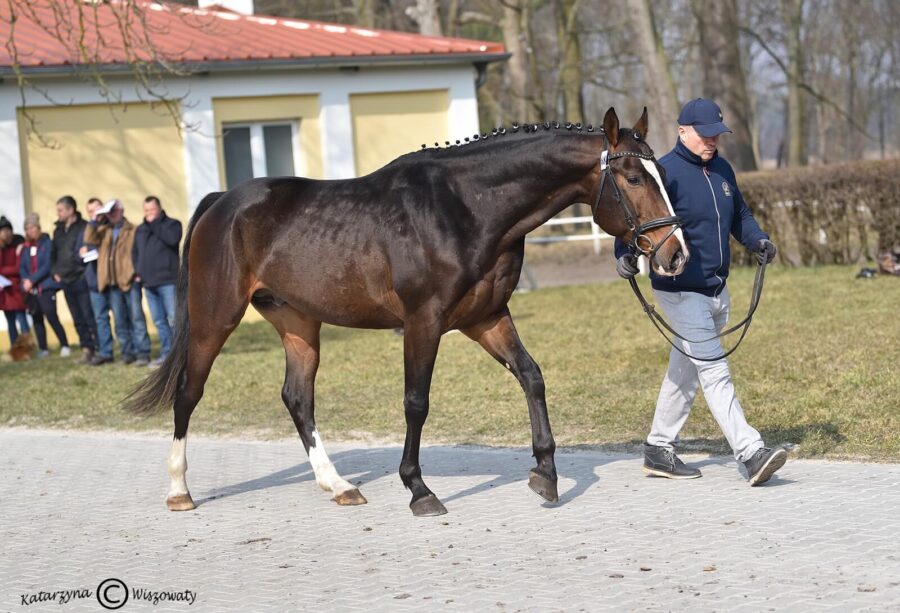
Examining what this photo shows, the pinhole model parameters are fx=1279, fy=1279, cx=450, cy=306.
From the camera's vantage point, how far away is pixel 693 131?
737cm

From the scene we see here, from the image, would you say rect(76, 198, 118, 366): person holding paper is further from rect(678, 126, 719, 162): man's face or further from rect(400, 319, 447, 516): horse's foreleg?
rect(678, 126, 719, 162): man's face

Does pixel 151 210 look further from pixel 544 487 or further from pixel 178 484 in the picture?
pixel 544 487

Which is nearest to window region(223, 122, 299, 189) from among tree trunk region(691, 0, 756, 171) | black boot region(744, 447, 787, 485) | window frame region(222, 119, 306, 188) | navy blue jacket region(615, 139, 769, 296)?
window frame region(222, 119, 306, 188)

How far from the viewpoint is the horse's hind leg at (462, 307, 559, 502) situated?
7305 mm

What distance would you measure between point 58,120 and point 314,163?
4.29m

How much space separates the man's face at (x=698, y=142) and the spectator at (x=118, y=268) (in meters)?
10.4

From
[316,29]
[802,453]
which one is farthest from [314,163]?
[802,453]

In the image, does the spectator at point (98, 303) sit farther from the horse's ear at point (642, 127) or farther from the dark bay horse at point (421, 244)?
the horse's ear at point (642, 127)

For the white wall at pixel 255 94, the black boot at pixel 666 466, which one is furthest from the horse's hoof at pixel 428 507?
the white wall at pixel 255 94

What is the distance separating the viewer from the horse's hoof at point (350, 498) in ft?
25.4

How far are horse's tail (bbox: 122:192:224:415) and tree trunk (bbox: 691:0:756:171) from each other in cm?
2079

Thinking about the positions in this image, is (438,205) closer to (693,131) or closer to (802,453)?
(693,131)

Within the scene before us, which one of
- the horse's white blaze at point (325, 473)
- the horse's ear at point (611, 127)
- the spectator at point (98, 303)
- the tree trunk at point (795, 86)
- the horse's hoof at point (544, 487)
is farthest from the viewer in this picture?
the tree trunk at point (795, 86)

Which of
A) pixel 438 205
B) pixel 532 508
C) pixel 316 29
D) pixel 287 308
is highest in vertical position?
pixel 316 29
